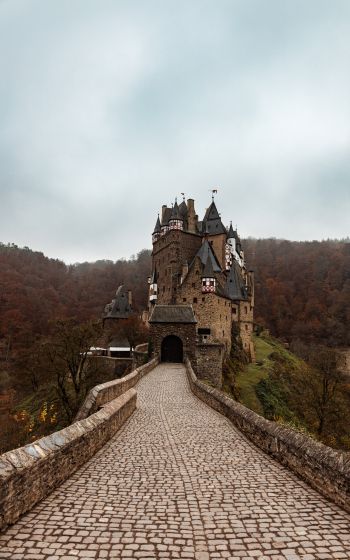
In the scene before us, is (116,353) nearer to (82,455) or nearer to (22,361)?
(22,361)

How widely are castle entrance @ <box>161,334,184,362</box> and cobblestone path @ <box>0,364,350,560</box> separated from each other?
2044cm

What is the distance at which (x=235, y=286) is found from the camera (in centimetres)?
4566

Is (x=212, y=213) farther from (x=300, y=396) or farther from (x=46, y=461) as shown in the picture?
(x=46, y=461)

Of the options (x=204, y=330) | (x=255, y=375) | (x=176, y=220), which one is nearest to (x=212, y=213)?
(x=176, y=220)

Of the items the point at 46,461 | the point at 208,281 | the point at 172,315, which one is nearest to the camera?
the point at 46,461

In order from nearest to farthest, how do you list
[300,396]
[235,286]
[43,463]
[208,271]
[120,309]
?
[43,463] < [300,396] < [208,271] < [235,286] < [120,309]

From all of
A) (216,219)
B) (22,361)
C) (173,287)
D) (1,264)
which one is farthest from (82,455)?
(1,264)

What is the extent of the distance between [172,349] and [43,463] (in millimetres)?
24068

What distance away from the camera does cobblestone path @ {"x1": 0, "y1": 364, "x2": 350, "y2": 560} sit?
397 centimetres

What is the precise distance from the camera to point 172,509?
5.00m

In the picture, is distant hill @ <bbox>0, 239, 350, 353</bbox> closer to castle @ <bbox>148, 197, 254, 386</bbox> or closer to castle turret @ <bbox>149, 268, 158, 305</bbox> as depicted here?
castle turret @ <bbox>149, 268, 158, 305</bbox>

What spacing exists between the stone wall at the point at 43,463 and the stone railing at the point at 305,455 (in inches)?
134

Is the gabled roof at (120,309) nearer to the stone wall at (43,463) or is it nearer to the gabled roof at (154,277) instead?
the gabled roof at (154,277)

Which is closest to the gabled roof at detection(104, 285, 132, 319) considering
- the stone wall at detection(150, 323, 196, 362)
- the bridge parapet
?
the stone wall at detection(150, 323, 196, 362)
